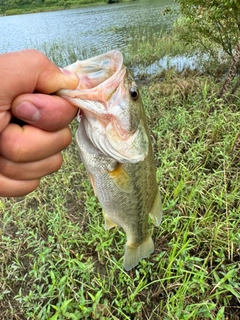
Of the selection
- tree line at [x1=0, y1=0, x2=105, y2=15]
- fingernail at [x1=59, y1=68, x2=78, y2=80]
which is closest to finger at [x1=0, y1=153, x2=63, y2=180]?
fingernail at [x1=59, y1=68, x2=78, y2=80]

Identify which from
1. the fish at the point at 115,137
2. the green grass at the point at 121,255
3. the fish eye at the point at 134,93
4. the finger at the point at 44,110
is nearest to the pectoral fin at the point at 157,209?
the fish at the point at 115,137

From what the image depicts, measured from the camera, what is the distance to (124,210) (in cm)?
163

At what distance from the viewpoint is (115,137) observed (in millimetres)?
1295

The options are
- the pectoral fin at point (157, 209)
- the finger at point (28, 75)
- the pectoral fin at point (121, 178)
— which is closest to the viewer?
the finger at point (28, 75)

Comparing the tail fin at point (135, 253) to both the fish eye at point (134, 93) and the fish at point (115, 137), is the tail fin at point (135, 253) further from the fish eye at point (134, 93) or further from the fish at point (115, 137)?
the fish eye at point (134, 93)

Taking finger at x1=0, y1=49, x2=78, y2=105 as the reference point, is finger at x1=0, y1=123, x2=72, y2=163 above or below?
below

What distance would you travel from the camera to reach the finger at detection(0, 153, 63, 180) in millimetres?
1254

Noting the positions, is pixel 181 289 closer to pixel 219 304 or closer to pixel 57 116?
pixel 219 304

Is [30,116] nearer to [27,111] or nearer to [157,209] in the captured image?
[27,111]

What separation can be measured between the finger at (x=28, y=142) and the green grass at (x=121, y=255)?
1.14 meters

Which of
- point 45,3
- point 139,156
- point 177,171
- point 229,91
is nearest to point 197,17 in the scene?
point 229,91

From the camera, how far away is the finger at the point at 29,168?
1.25 metres

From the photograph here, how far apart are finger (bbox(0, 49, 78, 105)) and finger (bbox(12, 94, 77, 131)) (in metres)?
0.03

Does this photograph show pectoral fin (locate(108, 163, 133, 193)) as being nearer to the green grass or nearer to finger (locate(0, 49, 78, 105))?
finger (locate(0, 49, 78, 105))
